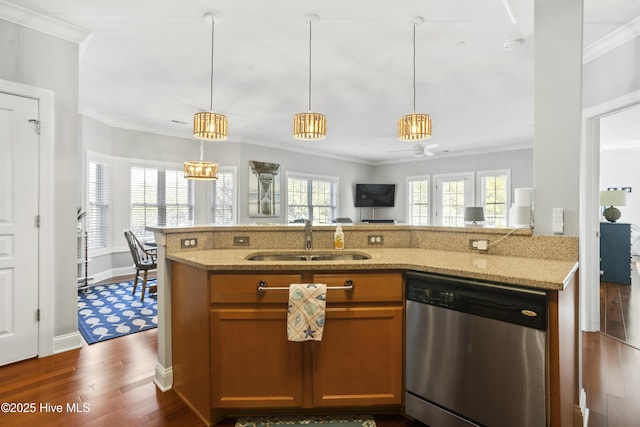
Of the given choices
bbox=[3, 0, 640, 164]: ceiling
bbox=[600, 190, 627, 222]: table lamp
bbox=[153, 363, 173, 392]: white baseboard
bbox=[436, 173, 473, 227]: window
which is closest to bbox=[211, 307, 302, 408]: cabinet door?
bbox=[153, 363, 173, 392]: white baseboard

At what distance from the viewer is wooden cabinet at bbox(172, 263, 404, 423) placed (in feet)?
6.08

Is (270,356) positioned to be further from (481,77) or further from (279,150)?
(279,150)

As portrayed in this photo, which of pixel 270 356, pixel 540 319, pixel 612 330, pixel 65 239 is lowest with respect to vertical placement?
pixel 612 330

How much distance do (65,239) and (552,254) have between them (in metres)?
3.75

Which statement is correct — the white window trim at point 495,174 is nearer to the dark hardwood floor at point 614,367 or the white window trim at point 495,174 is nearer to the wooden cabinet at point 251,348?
the dark hardwood floor at point 614,367

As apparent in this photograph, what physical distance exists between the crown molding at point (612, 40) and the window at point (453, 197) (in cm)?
521

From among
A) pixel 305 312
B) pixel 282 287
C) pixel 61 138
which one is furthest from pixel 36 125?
pixel 305 312

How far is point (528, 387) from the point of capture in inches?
57.2

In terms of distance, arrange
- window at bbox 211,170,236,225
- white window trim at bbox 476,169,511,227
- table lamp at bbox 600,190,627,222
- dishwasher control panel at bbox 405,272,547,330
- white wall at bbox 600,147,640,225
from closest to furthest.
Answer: dishwasher control panel at bbox 405,272,547,330 → table lamp at bbox 600,190,627,222 → window at bbox 211,170,236,225 → white window trim at bbox 476,169,511,227 → white wall at bbox 600,147,640,225

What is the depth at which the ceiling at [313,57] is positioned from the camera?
2.55 m

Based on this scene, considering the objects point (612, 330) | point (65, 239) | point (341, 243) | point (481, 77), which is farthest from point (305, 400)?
point (481, 77)

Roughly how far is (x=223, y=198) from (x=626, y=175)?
978cm

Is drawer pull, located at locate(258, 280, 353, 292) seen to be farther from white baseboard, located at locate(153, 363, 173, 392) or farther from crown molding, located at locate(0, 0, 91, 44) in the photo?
crown molding, located at locate(0, 0, 91, 44)

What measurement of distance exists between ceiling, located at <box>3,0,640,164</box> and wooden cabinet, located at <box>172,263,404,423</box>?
2.08m
